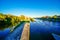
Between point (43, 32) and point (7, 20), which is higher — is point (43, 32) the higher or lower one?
the lower one

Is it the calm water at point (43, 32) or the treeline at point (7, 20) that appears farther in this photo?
the treeline at point (7, 20)

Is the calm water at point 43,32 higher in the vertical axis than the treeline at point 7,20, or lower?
lower

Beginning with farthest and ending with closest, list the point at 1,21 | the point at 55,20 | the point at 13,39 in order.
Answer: the point at 55,20 → the point at 1,21 → the point at 13,39

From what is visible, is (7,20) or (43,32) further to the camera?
(7,20)

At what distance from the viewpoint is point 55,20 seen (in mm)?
13258

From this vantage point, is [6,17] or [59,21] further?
[59,21]

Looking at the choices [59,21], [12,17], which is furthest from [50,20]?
[12,17]

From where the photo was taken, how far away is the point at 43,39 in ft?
17.5

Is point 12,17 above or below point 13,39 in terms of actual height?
above

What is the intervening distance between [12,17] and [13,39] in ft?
21.9

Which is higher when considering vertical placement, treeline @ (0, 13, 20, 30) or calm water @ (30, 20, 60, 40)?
treeline @ (0, 13, 20, 30)

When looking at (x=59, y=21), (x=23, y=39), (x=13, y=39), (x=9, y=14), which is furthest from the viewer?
(x=59, y=21)

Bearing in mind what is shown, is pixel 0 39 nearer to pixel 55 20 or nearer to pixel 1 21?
pixel 1 21

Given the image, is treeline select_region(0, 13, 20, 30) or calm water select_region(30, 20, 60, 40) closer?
calm water select_region(30, 20, 60, 40)
